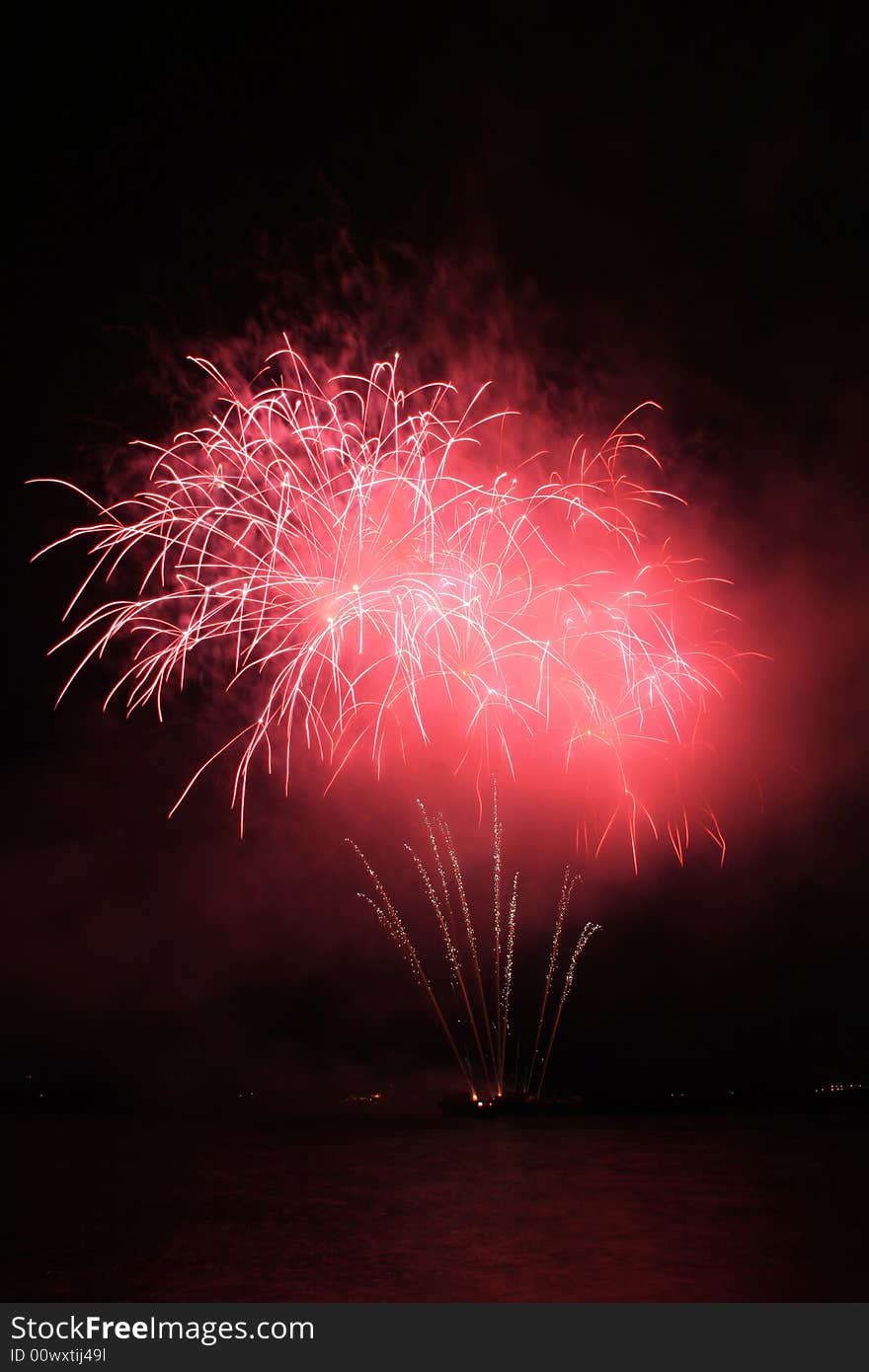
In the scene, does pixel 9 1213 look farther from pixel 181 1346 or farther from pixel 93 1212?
pixel 181 1346

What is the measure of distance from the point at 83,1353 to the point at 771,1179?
80.8 feet

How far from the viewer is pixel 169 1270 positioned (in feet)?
51.1

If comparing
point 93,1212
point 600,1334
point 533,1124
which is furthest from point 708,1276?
point 533,1124

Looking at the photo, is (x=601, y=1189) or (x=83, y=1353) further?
(x=601, y=1189)

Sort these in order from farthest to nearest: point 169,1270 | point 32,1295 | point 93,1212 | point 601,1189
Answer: point 601,1189
point 93,1212
point 169,1270
point 32,1295

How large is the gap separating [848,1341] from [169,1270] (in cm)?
944

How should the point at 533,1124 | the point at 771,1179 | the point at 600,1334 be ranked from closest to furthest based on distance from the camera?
the point at 600,1334 < the point at 771,1179 < the point at 533,1124

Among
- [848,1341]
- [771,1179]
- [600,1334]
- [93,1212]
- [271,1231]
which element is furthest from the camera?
[771,1179]

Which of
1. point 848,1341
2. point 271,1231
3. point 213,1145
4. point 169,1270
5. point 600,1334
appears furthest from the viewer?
point 213,1145

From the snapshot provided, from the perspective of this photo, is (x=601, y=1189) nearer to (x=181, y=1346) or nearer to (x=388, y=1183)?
(x=388, y=1183)

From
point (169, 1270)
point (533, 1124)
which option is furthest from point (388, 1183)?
point (533, 1124)

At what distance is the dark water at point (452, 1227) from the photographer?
13852 mm

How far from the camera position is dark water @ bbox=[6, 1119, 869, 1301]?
1385 centimetres

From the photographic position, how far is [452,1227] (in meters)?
20.1
